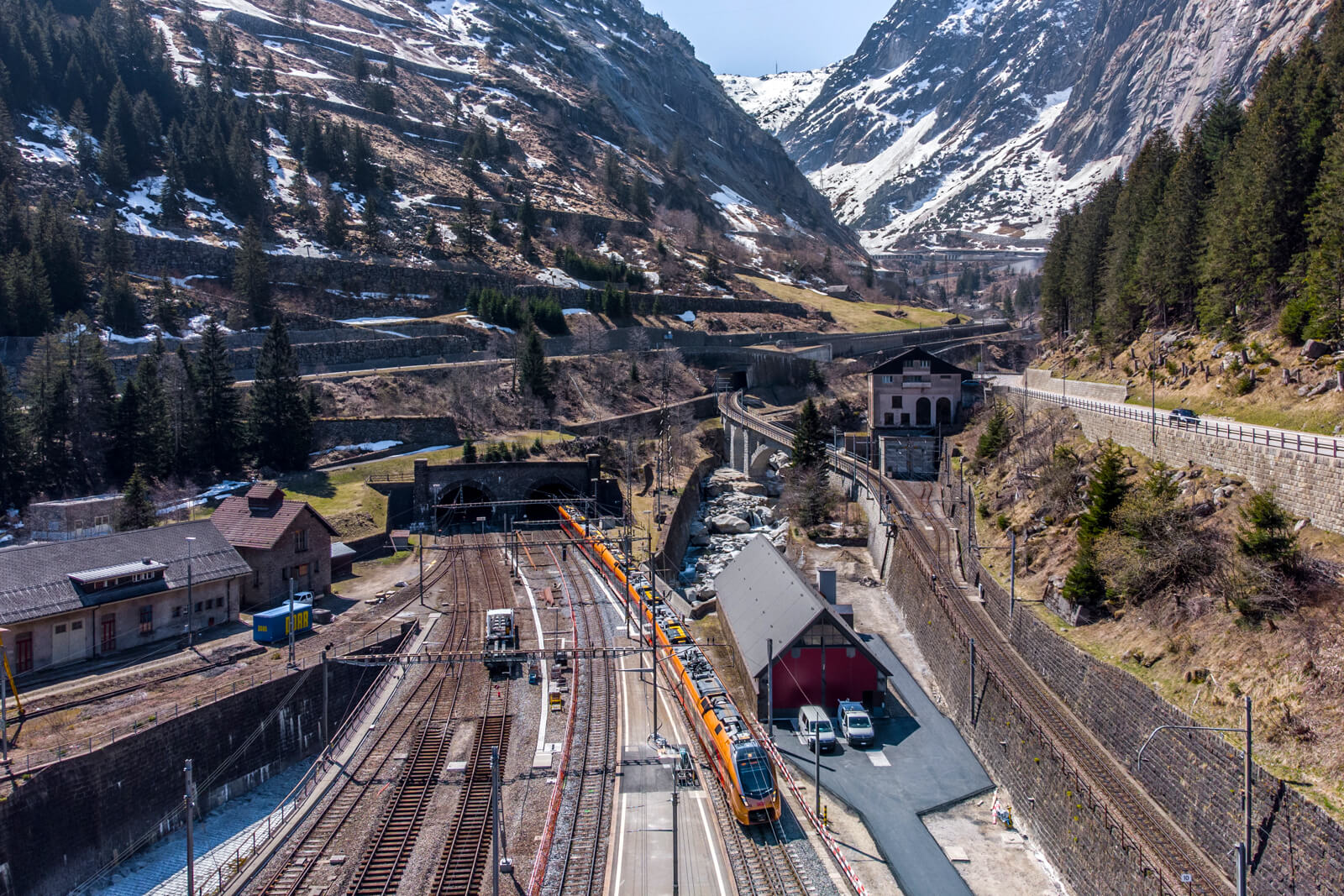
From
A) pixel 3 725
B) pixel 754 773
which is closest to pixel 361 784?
pixel 3 725

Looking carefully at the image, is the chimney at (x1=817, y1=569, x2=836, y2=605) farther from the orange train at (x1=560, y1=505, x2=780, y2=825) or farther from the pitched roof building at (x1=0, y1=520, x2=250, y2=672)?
the pitched roof building at (x1=0, y1=520, x2=250, y2=672)

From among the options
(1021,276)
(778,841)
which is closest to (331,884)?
(778,841)

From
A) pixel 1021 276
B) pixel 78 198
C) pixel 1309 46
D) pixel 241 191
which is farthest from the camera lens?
pixel 1021 276

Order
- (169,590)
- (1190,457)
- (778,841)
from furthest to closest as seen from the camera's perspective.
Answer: (169,590)
(1190,457)
(778,841)

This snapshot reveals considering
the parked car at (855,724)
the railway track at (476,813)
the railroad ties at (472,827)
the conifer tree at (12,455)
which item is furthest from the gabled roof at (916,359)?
the conifer tree at (12,455)

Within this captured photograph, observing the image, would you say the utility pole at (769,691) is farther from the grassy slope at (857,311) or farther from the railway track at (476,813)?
the grassy slope at (857,311)

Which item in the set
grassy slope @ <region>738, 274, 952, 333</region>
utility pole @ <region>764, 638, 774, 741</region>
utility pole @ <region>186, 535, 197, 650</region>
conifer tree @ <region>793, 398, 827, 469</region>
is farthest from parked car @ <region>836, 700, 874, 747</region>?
grassy slope @ <region>738, 274, 952, 333</region>

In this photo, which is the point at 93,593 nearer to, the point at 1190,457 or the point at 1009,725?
the point at 1009,725
